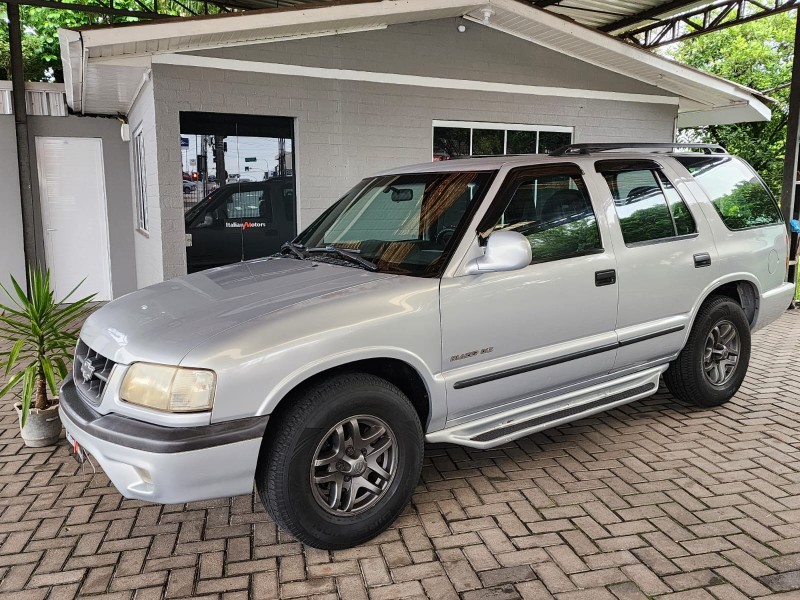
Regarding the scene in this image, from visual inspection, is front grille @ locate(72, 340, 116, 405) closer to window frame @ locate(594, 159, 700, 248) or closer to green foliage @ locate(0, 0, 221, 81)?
window frame @ locate(594, 159, 700, 248)

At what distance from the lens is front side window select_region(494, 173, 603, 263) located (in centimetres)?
377

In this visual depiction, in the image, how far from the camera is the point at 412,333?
3.24 metres

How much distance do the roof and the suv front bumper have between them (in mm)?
4224

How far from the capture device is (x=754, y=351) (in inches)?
280

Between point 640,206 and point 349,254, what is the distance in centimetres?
205

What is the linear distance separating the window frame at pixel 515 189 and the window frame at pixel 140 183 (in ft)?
18.4

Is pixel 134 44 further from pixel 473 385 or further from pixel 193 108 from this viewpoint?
pixel 473 385

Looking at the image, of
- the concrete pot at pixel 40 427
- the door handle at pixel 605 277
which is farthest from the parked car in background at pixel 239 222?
the door handle at pixel 605 277

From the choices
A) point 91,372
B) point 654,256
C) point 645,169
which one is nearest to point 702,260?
point 654,256

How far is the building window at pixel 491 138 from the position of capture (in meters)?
8.54

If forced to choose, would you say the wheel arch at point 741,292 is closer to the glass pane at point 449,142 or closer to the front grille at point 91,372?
the front grille at point 91,372

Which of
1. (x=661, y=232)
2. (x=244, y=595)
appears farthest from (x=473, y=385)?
(x=661, y=232)

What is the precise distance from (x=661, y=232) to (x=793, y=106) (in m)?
6.89

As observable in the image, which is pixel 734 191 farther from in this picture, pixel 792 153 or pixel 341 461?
pixel 792 153
